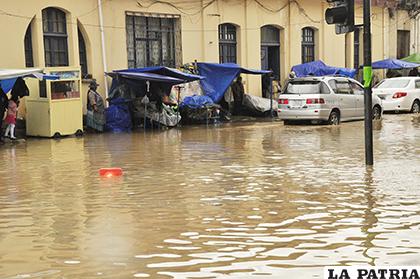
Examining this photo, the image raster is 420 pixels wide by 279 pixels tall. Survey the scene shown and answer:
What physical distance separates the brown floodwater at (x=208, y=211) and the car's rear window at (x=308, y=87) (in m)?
5.71

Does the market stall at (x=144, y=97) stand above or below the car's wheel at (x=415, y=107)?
above

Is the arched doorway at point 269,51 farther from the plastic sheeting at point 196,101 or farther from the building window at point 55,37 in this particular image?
the building window at point 55,37

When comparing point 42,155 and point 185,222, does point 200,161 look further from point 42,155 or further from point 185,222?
point 185,222

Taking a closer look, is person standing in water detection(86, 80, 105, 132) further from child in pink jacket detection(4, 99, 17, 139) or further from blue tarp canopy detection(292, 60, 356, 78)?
blue tarp canopy detection(292, 60, 356, 78)

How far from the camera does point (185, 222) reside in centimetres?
682

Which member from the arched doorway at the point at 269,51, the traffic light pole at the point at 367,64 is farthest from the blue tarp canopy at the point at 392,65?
the traffic light pole at the point at 367,64

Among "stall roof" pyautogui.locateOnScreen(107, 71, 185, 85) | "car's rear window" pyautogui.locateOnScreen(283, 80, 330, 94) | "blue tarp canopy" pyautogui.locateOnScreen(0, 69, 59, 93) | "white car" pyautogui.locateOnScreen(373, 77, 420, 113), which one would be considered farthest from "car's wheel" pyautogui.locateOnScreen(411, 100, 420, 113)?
"blue tarp canopy" pyautogui.locateOnScreen(0, 69, 59, 93)

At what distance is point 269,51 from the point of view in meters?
26.8

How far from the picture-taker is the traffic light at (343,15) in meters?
10.1

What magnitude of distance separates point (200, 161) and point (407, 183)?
4.13 meters

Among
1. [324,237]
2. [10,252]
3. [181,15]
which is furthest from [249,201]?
[181,15]

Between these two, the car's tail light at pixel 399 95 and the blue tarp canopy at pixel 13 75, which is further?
the car's tail light at pixel 399 95

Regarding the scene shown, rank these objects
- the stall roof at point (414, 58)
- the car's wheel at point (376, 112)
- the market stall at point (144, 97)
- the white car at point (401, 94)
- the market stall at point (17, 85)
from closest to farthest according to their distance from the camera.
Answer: the market stall at point (17, 85), the market stall at point (144, 97), the car's wheel at point (376, 112), the white car at point (401, 94), the stall roof at point (414, 58)

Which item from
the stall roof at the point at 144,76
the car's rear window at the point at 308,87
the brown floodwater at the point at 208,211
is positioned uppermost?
the stall roof at the point at 144,76
